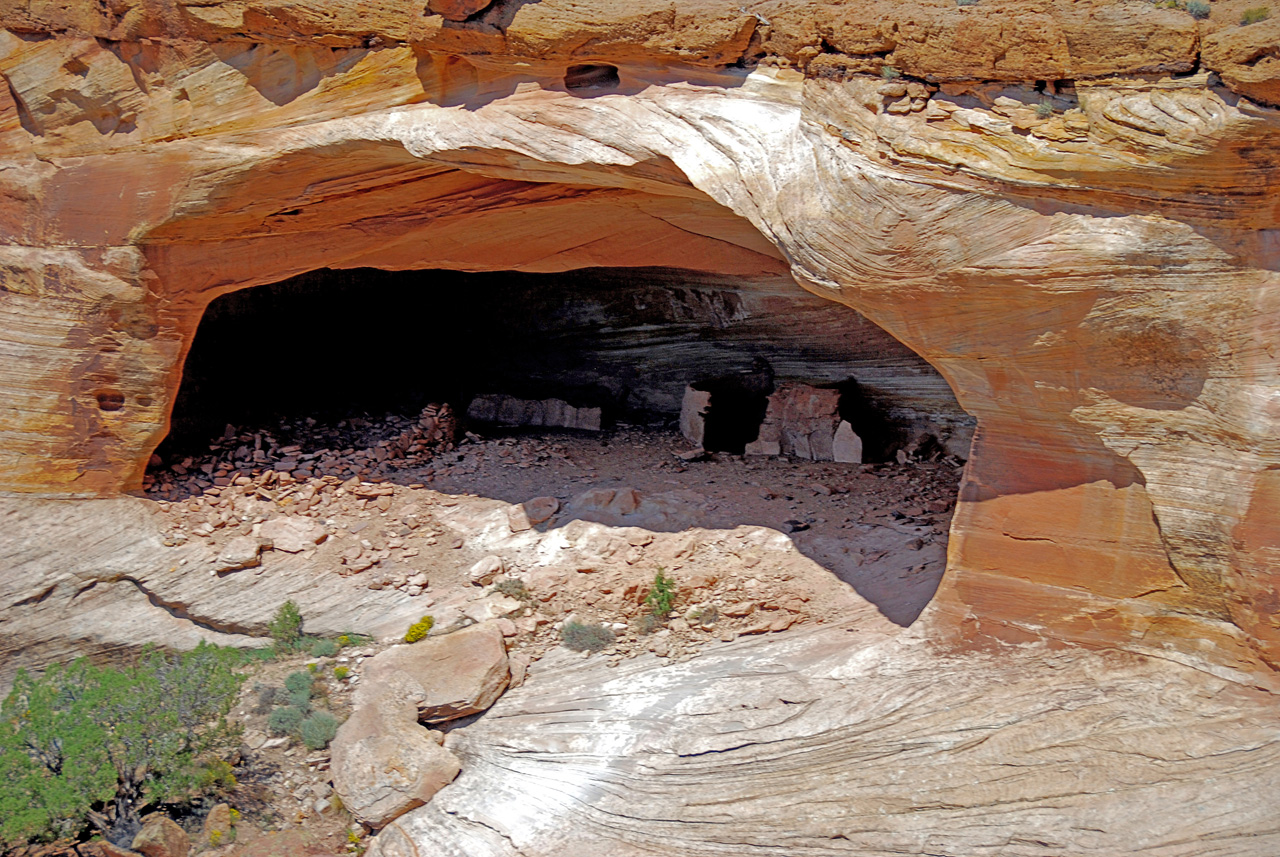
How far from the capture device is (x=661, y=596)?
25.4ft

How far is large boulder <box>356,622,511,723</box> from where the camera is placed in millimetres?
6980

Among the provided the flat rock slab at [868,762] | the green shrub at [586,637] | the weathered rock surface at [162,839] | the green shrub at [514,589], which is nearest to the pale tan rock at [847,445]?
the flat rock slab at [868,762]

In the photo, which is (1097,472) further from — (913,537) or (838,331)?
(838,331)

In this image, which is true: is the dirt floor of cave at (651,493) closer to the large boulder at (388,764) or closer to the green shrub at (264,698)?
the green shrub at (264,698)

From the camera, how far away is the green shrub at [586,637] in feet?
24.8

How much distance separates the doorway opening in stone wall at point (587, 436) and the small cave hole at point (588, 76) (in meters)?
3.52

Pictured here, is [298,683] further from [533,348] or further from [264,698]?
[533,348]

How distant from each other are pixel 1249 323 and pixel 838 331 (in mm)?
5033

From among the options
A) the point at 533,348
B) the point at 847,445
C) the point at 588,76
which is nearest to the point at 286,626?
the point at 588,76

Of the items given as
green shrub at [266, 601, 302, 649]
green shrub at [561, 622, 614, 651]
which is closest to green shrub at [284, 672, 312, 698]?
green shrub at [266, 601, 302, 649]

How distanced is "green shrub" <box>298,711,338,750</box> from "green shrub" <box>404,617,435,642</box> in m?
0.88

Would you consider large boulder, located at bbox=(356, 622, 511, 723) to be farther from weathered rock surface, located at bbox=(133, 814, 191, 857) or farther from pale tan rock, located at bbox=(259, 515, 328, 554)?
pale tan rock, located at bbox=(259, 515, 328, 554)

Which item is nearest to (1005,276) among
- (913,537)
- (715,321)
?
(913,537)

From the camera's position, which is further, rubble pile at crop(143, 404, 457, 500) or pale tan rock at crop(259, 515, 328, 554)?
rubble pile at crop(143, 404, 457, 500)
